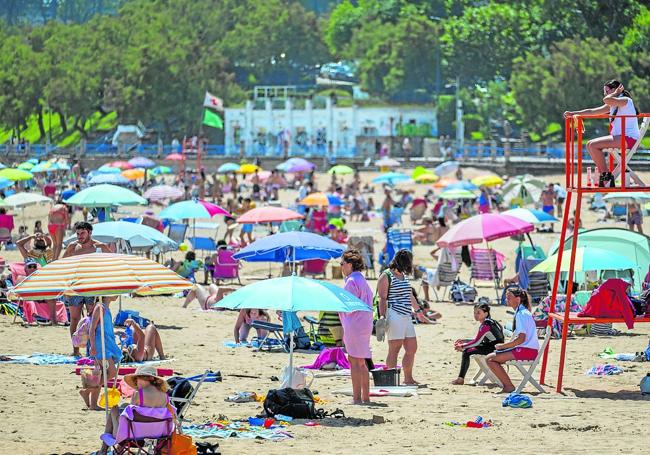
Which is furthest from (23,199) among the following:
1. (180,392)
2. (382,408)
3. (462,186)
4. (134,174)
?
(180,392)

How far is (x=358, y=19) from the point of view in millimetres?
90688

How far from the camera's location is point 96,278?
36.1ft

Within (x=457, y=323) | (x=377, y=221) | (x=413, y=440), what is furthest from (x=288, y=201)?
(x=413, y=440)

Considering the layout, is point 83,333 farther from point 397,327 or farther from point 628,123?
point 628,123

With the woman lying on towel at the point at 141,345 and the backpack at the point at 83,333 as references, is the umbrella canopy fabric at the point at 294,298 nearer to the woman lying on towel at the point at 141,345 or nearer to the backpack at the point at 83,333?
the backpack at the point at 83,333

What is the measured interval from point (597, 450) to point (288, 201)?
1387 inches

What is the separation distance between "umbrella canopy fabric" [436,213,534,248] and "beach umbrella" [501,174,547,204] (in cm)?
1595

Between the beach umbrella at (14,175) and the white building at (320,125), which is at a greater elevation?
the white building at (320,125)

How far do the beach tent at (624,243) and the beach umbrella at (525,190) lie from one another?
16295 millimetres

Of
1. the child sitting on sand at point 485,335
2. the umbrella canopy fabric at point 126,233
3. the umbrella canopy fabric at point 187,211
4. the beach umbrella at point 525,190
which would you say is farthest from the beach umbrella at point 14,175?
the child sitting on sand at point 485,335

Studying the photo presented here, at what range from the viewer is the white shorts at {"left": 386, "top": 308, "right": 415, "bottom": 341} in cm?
1368

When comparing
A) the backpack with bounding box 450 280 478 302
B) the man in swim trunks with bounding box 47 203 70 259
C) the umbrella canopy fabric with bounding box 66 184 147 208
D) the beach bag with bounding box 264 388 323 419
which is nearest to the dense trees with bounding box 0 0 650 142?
the umbrella canopy fabric with bounding box 66 184 147 208

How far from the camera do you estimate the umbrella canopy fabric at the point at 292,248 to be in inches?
703

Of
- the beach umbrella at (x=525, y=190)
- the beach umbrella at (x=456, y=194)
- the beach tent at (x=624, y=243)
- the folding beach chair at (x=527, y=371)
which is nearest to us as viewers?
the folding beach chair at (x=527, y=371)
